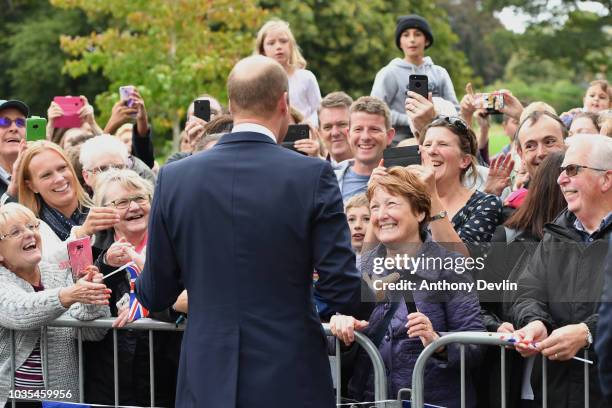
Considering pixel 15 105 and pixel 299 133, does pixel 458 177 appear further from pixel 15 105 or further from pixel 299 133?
pixel 15 105

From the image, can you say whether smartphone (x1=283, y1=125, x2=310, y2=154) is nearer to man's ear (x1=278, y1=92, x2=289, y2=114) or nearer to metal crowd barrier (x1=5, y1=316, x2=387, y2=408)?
metal crowd barrier (x1=5, y1=316, x2=387, y2=408)

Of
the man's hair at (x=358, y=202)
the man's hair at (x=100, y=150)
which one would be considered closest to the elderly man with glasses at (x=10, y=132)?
the man's hair at (x=100, y=150)

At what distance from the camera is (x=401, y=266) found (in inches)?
222

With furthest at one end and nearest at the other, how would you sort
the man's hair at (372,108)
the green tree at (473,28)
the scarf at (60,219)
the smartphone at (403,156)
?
the green tree at (473,28)
the man's hair at (372,108)
the scarf at (60,219)
the smartphone at (403,156)

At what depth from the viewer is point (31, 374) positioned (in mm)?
6039

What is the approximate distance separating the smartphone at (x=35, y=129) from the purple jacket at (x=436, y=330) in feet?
10.6

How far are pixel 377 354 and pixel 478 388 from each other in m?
0.62

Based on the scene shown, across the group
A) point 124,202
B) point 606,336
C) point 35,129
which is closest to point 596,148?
point 606,336

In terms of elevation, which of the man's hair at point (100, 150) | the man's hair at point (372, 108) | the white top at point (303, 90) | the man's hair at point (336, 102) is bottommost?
the man's hair at point (100, 150)

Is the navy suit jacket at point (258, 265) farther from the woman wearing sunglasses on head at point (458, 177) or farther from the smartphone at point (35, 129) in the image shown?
the smartphone at point (35, 129)

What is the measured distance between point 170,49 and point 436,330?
62.1ft

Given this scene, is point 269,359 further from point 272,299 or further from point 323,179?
point 323,179

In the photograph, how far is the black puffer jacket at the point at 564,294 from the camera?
5.20 m

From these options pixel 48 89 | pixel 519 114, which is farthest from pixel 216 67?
pixel 48 89
